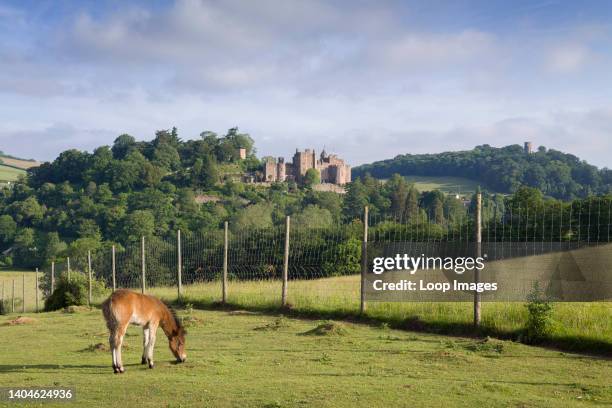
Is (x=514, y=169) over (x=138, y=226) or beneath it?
over

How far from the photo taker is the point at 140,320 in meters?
9.21

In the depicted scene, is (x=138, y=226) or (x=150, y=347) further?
(x=138, y=226)

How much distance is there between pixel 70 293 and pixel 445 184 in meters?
131

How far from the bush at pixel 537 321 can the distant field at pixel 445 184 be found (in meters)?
121

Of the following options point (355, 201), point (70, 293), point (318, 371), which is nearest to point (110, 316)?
point (318, 371)

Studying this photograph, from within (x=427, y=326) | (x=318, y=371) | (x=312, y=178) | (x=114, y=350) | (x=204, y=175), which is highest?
(x=312, y=178)

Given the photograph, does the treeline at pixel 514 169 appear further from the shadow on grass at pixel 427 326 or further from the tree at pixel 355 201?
the shadow on grass at pixel 427 326

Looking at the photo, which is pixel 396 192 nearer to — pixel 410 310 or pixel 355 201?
pixel 355 201

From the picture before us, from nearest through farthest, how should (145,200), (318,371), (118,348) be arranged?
(118,348)
(318,371)
(145,200)

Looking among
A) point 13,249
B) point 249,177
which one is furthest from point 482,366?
point 249,177

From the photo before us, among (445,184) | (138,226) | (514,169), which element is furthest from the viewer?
(445,184)

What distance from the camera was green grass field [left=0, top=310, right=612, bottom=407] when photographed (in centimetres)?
733

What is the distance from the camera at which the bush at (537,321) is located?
36.6ft

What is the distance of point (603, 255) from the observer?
40.7 feet
